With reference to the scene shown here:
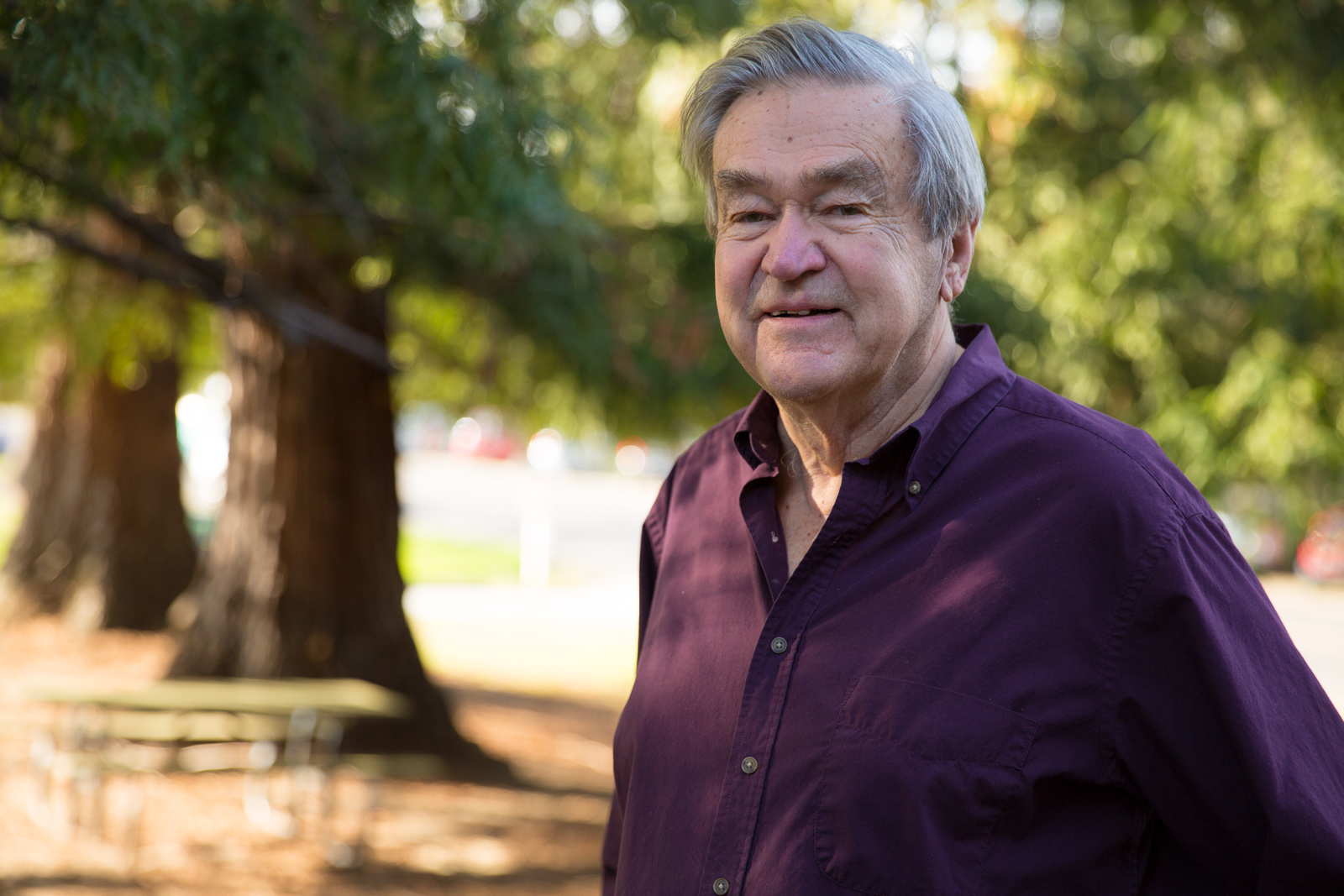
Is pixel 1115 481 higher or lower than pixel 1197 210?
lower

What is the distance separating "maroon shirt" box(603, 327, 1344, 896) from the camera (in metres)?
1.26

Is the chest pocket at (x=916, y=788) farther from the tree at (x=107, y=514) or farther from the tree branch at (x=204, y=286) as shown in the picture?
the tree at (x=107, y=514)

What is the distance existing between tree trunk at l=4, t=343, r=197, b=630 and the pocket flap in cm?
892

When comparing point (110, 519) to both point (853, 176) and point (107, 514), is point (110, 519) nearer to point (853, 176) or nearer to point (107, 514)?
point (107, 514)

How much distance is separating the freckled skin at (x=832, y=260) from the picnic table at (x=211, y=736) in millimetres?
4313

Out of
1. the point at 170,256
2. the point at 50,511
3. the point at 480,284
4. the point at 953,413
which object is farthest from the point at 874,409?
the point at 50,511

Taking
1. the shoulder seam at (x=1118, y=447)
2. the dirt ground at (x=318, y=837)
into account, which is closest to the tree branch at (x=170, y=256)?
the shoulder seam at (x=1118, y=447)

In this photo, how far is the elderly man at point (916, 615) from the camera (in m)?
1.28

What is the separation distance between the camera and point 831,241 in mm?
1487

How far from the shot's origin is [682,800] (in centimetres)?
156

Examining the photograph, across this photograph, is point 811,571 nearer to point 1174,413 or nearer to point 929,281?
point 929,281

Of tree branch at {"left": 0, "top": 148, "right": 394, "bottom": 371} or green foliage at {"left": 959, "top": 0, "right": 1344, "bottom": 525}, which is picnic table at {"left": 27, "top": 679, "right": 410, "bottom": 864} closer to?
tree branch at {"left": 0, "top": 148, "right": 394, "bottom": 371}

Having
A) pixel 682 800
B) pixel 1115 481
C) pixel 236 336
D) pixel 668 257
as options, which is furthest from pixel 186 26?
pixel 236 336

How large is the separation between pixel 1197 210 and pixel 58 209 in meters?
5.36
